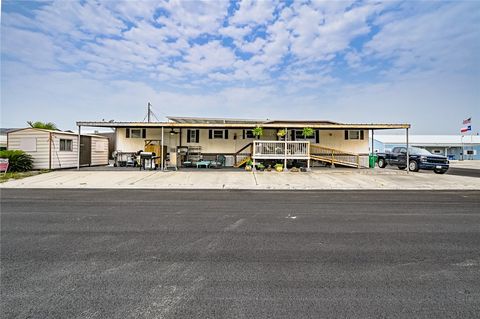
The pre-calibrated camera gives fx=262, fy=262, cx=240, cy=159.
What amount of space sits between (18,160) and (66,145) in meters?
2.96

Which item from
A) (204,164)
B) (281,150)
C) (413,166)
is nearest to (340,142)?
(413,166)

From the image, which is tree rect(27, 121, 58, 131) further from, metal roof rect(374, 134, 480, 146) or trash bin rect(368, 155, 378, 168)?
metal roof rect(374, 134, 480, 146)

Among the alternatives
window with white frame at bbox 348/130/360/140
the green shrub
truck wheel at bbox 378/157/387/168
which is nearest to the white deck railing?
window with white frame at bbox 348/130/360/140

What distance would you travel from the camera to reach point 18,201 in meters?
8.32

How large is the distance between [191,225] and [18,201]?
6570 mm

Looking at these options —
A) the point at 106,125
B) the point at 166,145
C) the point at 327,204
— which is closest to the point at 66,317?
the point at 327,204

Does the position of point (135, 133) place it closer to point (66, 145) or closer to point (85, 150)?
point (85, 150)

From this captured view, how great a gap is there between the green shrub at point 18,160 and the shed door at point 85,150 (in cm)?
320

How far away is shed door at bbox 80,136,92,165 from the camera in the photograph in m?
19.9

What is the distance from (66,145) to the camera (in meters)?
18.9

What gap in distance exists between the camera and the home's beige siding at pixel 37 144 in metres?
17.4

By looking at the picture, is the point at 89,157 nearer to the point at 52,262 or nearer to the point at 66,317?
the point at 52,262

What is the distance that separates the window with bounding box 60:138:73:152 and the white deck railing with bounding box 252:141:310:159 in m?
13.4

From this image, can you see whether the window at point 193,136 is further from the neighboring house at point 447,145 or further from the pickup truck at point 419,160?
the neighboring house at point 447,145
